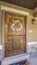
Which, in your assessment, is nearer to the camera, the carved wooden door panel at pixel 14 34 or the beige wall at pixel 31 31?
the carved wooden door panel at pixel 14 34

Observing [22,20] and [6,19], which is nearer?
[6,19]

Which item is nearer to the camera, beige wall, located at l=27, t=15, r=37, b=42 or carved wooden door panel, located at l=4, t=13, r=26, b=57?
carved wooden door panel, located at l=4, t=13, r=26, b=57

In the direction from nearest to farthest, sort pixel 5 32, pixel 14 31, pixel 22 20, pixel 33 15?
pixel 5 32, pixel 14 31, pixel 22 20, pixel 33 15

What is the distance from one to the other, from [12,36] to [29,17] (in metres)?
1.51

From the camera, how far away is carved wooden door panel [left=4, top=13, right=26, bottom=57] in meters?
5.37

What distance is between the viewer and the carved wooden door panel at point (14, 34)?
5371 millimetres

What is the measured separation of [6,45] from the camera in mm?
5348

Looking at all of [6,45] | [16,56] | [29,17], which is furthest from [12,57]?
[29,17]

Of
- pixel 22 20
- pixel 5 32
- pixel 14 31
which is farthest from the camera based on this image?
pixel 22 20

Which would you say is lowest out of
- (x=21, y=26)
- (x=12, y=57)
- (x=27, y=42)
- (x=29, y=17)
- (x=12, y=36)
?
(x=12, y=57)

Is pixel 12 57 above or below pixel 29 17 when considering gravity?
below

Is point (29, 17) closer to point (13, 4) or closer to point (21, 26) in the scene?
point (21, 26)

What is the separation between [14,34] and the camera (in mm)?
5668

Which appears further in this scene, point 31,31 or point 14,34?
point 31,31
